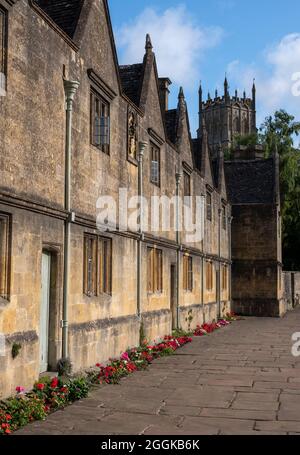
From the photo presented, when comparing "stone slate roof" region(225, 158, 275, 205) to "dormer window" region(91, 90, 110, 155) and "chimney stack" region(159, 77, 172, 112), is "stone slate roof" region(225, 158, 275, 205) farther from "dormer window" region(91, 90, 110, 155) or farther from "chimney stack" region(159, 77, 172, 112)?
"dormer window" region(91, 90, 110, 155)

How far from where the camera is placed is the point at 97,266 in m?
11.9

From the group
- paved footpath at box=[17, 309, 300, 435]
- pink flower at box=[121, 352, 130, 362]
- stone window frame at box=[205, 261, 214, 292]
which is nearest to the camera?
paved footpath at box=[17, 309, 300, 435]

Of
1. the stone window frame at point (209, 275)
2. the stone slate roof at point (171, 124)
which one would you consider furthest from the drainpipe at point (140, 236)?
the stone window frame at point (209, 275)

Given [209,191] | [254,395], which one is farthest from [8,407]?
[209,191]

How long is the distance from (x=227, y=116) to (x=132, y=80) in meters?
104

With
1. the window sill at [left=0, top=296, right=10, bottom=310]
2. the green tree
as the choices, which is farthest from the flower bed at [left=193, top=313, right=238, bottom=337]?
the green tree

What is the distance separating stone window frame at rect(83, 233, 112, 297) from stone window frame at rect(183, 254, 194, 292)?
7803 millimetres

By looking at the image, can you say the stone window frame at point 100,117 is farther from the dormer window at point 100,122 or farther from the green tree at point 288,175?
the green tree at point 288,175

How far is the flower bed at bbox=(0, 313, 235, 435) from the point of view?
713cm

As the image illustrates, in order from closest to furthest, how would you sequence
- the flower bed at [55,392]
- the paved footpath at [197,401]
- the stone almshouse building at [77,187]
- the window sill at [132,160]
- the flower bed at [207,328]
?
the paved footpath at [197,401] → the flower bed at [55,392] → the stone almshouse building at [77,187] → the window sill at [132,160] → the flower bed at [207,328]

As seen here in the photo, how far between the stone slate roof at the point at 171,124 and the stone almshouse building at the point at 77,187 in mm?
87

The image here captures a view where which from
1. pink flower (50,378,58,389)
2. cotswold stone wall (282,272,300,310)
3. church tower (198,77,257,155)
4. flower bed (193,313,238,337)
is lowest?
flower bed (193,313,238,337)

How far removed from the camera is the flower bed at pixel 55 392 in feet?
23.4

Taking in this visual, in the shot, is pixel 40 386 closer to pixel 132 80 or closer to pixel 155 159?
pixel 155 159
